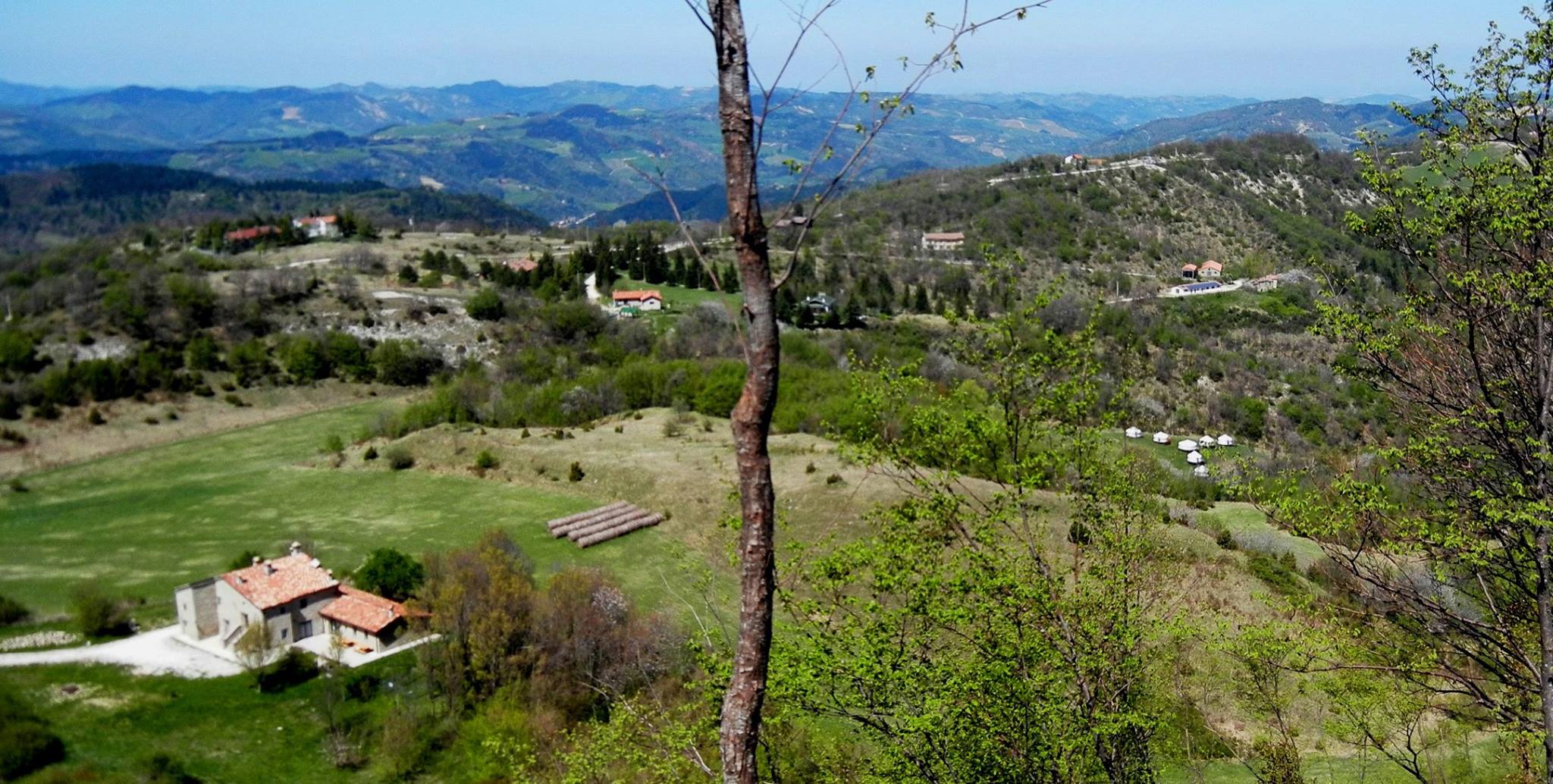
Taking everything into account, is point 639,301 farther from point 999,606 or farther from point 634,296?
point 999,606

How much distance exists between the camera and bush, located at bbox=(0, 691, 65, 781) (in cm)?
1711

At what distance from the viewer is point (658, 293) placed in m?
71.4

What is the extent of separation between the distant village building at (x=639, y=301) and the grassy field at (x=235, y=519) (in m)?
28.1

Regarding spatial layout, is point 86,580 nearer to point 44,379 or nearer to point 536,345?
point 44,379

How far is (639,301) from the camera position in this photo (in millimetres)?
68812

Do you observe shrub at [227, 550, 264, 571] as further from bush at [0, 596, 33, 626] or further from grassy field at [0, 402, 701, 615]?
bush at [0, 596, 33, 626]

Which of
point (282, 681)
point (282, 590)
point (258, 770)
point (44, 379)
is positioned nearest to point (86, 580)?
point (282, 590)

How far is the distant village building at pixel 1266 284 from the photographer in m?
70.5

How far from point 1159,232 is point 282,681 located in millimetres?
80952

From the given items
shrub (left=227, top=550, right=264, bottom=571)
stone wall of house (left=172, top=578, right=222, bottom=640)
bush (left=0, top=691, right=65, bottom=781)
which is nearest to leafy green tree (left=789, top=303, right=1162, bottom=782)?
bush (left=0, top=691, right=65, bottom=781)

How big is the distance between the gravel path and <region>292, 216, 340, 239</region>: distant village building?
75.8 meters

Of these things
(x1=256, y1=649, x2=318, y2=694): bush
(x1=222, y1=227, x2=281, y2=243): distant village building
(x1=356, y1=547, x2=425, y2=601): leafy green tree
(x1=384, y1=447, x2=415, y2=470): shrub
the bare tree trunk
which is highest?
the bare tree trunk

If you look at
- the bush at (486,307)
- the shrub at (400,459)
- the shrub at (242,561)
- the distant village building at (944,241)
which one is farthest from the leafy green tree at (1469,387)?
the distant village building at (944,241)

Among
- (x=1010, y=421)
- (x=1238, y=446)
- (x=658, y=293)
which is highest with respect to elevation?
(x=1010, y=421)
